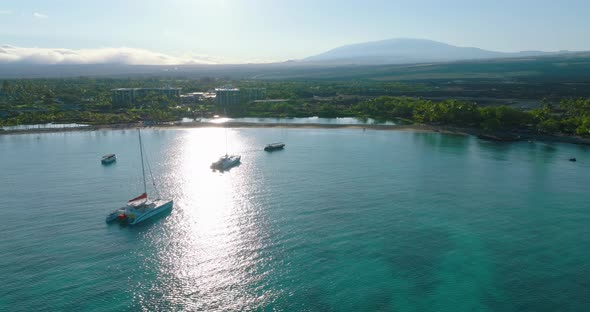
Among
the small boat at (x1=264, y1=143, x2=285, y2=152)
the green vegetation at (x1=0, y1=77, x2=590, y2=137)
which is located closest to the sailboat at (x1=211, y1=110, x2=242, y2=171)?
the small boat at (x1=264, y1=143, x2=285, y2=152)

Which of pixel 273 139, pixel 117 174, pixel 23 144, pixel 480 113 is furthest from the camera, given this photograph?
pixel 480 113

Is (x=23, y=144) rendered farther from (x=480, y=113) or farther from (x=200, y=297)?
(x=480, y=113)

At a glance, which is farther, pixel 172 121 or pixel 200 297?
pixel 172 121

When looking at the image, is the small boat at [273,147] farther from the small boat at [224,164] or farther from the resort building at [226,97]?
the resort building at [226,97]

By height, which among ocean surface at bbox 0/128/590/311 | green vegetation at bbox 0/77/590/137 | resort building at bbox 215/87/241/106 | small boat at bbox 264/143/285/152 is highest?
resort building at bbox 215/87/241/106

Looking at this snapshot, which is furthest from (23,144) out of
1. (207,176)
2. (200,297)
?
(200,297)

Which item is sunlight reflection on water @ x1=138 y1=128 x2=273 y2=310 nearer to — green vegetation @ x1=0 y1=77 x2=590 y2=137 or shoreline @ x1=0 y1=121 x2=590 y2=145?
→ shoreline @ x1=0 y1=121 x2=590 y2=145

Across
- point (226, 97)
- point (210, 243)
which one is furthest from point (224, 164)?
point (226, 97)
